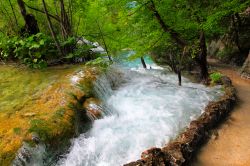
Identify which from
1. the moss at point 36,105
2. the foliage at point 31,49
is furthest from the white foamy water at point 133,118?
the foliage at point 31,49

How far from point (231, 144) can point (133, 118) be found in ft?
10.9

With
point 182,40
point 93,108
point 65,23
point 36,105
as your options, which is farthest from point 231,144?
point 65,23

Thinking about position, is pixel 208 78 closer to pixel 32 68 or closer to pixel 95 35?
pixel 95 35

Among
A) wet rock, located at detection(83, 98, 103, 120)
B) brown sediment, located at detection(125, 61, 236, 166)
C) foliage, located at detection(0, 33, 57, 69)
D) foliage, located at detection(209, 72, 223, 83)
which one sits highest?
foliage, located at detection(0, 33, 57, 69)

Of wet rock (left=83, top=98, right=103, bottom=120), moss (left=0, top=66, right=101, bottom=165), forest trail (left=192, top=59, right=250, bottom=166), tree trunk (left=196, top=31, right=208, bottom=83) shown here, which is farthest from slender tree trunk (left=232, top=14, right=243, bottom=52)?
wet rock (left=83, top=98, right=103, bottom=120)

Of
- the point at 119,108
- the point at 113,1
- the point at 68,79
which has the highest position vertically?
the point at 113,1

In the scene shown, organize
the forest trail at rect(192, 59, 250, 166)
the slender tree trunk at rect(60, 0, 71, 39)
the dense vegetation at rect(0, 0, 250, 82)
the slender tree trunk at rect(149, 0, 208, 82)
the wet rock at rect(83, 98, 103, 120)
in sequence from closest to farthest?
the forest trail at rect(192, 59, 250, 166) < the wet rock at rect(83, 98, 103, 120) < the dense vegetation at rect(0, 0, 250, 82) < the slender tree trunk at rect(149, 0, 208, 82) < the slender tree trunk at rect(60, 0, 71, 39)

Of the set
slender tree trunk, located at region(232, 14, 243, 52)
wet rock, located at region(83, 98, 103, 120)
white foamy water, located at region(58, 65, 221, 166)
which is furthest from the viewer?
slender tree trunk, located at region(232, 14, 243, 52)

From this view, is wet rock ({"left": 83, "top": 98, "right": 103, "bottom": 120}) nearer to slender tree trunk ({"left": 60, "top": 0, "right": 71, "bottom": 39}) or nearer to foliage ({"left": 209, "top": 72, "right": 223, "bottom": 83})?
slender tree trunk ({"left": 60, "top": 0, "right": 71, "bottom": 39})

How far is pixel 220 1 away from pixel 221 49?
8.66m

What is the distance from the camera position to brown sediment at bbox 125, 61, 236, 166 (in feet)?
26.0

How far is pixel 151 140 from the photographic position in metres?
10.1

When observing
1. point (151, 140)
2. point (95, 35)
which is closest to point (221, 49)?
point (95, 35)

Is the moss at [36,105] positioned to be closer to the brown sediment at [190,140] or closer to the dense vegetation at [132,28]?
the dense vegetation at [132,28]
